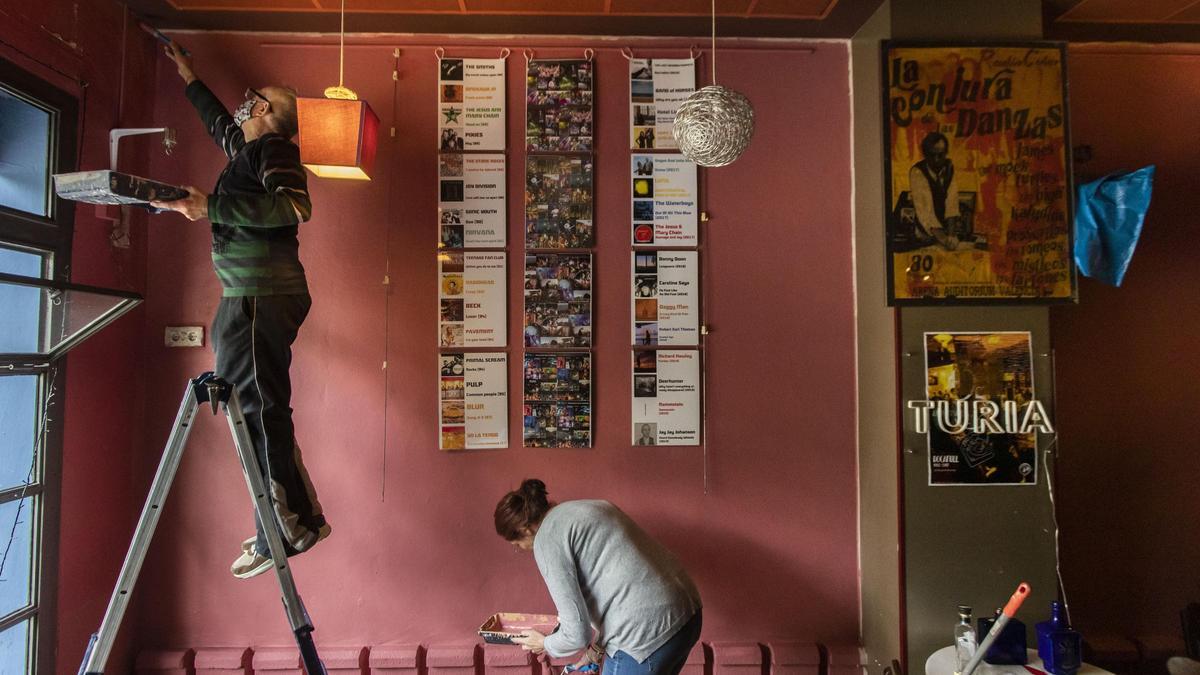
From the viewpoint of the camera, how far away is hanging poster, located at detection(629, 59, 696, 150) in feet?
8.33

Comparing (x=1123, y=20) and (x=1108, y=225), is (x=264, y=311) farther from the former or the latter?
(x=1123, y=20)

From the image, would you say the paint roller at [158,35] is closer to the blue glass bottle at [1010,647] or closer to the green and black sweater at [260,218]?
the green and black sweater at [260,218]

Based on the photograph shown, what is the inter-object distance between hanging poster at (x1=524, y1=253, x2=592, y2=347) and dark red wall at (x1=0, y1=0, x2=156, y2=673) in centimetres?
168

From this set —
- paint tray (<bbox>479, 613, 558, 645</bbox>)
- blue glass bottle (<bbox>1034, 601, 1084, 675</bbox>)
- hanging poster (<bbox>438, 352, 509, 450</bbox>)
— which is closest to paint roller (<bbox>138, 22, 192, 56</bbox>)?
hanging poster (<bbox>438, 352, 509, 450</bbox>)

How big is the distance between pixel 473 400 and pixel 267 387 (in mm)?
873

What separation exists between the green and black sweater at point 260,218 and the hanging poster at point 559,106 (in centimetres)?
101

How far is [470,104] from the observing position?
2527 mm

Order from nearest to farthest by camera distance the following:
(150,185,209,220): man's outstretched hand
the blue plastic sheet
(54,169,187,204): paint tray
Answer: (54,169,187,204): paint tray → (150,185,209,220): man's outstretched hand → the blue plastic sheet

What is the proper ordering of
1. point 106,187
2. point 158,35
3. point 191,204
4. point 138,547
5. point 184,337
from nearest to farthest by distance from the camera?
1. point 138,547
2. point 106,187
3. point 191,204
4. point 158,35
5. point 184,337

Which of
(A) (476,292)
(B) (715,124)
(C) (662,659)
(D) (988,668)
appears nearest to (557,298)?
(A) (476,292)

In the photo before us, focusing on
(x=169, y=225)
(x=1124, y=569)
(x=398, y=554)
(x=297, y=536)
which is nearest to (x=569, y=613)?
(x=297, y=536)

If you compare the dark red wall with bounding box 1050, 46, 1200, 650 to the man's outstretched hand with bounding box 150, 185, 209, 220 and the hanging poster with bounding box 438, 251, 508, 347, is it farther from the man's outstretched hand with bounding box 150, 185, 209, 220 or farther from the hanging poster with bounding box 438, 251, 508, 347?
the man's outstretched hand with bounding box 150, 185, 209, 220

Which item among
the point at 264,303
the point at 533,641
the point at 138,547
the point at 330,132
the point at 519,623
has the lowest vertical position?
the point at 519,623

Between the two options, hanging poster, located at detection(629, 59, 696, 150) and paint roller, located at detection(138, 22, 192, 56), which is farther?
hanging poster, located at detection(629, 59, 696, 150)
